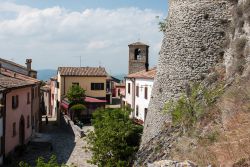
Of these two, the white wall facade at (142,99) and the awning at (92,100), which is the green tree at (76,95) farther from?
the white wall facade at (142,99)

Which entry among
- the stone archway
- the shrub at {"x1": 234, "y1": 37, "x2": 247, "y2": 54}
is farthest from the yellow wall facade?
the shrub at {"x1": 234, "y1": 37, "x2": 247, "y2": 54}

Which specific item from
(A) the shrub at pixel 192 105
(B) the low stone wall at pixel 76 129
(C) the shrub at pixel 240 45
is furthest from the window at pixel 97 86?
(C) the shrub at pixel 240 45

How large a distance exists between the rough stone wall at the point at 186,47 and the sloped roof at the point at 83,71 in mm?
31367

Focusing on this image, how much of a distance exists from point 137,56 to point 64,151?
21.3m

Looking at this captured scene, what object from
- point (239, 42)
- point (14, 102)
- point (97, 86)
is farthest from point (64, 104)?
point (239, 42)

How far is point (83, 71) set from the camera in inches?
2036

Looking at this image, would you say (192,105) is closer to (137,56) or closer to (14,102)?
(14,102)

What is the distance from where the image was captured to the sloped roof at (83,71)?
50.9 metres

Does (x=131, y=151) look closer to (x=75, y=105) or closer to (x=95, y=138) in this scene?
(x=95, y=138)

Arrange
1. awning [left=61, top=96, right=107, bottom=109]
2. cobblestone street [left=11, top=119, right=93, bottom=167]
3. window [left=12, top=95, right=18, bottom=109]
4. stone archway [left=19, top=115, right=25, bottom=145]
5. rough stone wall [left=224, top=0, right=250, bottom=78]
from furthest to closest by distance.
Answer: awning [left=61, top=96, right=107, bottom=109]
stone archway [left=19, top=115, right=25, bottom=145]
window [left=12, top=95, right=18, bottom=109]
cobblestone street [left=11, top=119, right=93, bottom=167]
rough stone wall [left=224, top=0, right=250, bottom=78]

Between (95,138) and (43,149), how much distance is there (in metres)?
10.9

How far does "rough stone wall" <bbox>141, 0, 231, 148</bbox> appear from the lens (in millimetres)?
17672

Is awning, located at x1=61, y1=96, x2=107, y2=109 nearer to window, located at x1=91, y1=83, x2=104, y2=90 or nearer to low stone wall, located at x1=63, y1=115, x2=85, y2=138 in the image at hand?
window, located at x1=91, y1=83, x2=104, y2=90

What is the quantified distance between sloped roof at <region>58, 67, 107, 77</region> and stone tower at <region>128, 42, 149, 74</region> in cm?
490
